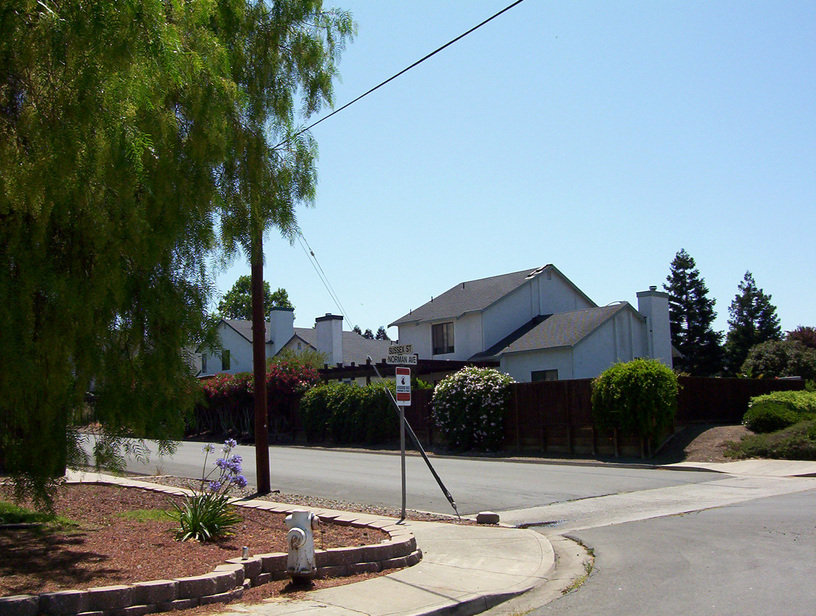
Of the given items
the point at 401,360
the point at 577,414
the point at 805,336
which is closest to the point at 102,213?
the point at 401,360

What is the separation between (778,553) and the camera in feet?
29.1

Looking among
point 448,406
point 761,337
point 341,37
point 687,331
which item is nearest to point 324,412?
point 448,406

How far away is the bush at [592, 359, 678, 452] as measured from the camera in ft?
75.0

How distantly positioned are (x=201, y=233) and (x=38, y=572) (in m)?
3.48

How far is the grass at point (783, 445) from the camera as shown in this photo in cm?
2109

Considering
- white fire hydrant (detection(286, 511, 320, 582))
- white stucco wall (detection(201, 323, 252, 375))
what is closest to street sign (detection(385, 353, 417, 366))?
white fire hydrant (detection(286, 511, 320, 582))

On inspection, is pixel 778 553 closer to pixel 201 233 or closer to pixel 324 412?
pixel 201 233

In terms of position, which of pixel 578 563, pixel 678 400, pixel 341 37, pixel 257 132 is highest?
pixel 341 37

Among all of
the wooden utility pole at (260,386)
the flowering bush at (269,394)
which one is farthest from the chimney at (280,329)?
the wooden utility pole at (260,386)

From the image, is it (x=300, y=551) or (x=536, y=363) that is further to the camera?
(x=536, y=363)

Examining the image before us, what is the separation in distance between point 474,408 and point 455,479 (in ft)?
30.9

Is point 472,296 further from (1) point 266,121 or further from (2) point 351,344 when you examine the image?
A: (1) point 266,121

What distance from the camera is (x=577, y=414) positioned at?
25.1 meters

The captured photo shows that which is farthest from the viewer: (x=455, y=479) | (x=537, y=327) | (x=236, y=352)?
(x=236, y=352)
